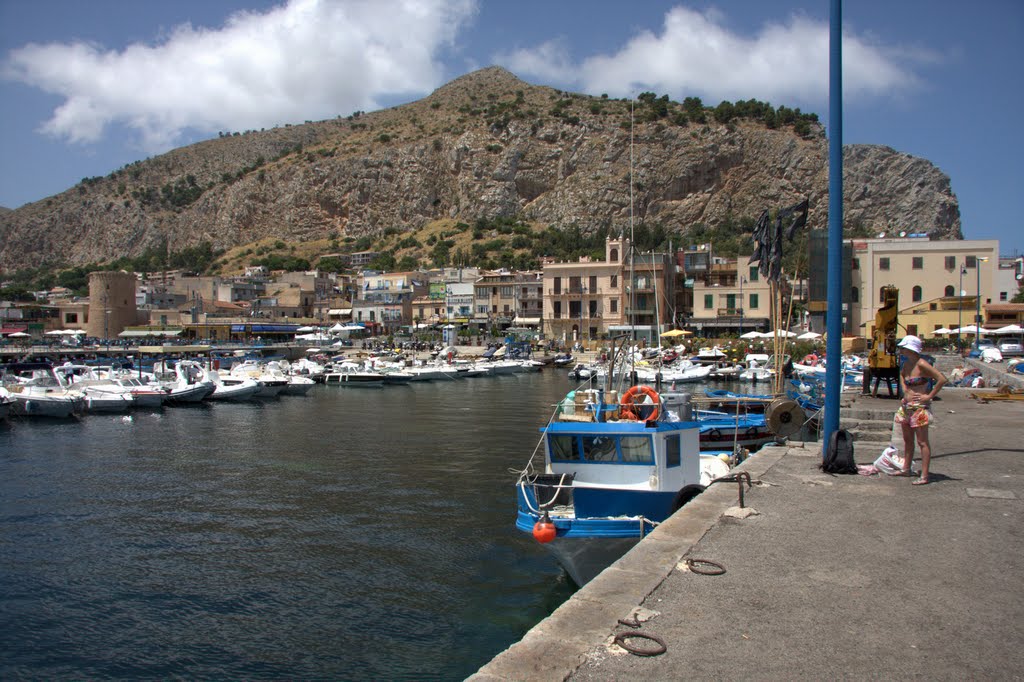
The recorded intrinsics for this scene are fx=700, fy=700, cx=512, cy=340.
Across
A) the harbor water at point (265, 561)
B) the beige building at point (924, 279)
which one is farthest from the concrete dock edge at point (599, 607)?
the beige building at point (924, 279)

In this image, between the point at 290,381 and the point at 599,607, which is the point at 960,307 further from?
the point at 599,607

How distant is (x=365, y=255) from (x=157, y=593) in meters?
114

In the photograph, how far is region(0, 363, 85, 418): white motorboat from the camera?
33562 mm

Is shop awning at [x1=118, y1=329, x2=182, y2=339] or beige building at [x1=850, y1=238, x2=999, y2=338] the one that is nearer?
beige building at [x1=850, y1=238, x2=999, y2=338]

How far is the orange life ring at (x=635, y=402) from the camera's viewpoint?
495 inches

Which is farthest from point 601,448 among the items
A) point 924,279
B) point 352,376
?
point 924,279

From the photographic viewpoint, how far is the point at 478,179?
132m

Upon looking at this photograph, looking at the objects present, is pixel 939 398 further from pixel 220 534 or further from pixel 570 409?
pixel 220 534

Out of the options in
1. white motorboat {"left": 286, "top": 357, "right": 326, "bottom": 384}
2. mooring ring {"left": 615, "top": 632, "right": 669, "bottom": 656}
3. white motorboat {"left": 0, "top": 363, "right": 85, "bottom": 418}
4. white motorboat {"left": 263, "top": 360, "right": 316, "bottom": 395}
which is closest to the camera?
mooring ring {"left": 615, "top": 632, "right": 669, "bottom": 656}

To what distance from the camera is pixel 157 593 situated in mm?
12242

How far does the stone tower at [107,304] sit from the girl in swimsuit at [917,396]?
270ft

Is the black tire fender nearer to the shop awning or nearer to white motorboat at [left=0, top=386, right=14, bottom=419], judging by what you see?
white motorboat at [left=0, top=386, right=14, bottom=419]

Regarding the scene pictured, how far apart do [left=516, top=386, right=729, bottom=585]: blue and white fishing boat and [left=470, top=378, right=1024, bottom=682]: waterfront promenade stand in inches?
106

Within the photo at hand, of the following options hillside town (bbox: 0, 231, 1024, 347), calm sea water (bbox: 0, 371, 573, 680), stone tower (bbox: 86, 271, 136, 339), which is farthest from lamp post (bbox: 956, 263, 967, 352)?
stone tower (bbox: 86, 271, 136, 339)
